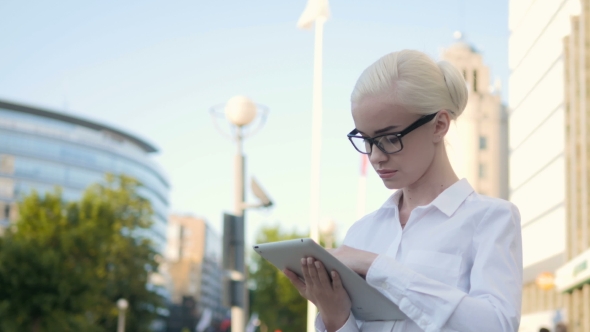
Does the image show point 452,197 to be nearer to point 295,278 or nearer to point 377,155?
point 377,155

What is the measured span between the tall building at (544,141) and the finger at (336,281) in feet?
96.7

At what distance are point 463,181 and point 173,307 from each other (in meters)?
143

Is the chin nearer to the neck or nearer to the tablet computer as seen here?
the neck

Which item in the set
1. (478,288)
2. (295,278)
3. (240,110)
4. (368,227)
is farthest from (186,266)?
(478,288)

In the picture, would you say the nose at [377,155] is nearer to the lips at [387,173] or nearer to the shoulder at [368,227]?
the lips at [387,173]

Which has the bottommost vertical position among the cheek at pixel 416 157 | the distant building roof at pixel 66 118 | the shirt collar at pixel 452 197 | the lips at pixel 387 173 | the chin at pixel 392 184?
the shirt collar at pixel 452 197

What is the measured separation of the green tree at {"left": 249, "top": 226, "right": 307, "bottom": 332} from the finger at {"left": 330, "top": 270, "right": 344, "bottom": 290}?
214 feet

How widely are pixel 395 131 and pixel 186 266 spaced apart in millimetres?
154448

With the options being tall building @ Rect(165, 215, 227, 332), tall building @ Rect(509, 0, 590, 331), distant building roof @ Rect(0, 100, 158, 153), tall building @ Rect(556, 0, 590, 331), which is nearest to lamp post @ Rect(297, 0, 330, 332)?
tall building @ Rect(556, 0, 590, 331)

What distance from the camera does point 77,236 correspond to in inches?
1654

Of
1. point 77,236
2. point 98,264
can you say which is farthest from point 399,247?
point 98,264

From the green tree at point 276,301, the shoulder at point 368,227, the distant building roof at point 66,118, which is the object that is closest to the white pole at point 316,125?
the shoulder at point 368,227

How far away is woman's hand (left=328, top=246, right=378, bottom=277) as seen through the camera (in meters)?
2.18

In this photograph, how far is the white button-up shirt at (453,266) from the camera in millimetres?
2055
